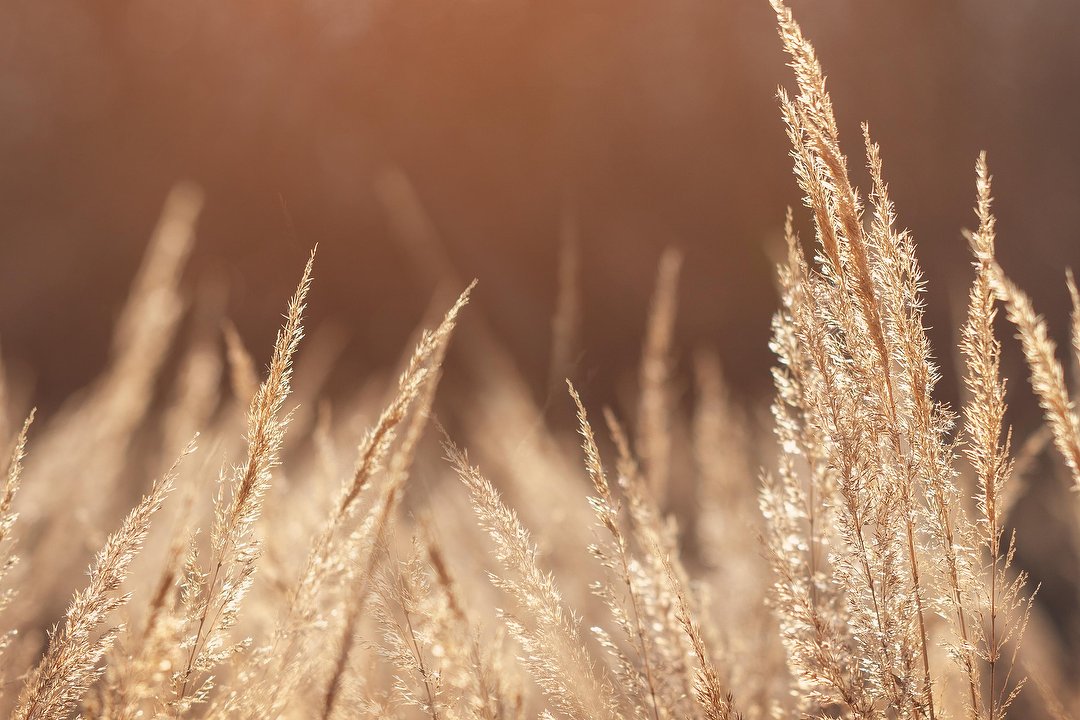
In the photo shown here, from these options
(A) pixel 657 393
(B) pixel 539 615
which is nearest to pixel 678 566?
(B) pixel 539 615

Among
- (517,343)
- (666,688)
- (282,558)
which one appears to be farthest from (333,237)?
(666,688)

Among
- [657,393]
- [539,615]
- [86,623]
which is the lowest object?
[539,615]

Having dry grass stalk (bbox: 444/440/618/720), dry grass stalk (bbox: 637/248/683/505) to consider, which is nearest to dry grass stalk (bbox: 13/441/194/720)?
dry grass stalk (bbox: 444/440/618/720)

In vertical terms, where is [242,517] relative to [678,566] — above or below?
above

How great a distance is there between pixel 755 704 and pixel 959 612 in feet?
1.27

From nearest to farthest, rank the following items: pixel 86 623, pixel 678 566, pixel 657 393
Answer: pixel 86 623, pixel 678 566, pixel 657 393

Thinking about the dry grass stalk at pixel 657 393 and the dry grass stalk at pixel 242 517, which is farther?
the dry grass stalk at pixel 657 393

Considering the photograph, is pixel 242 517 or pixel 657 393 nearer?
pixel 242 517

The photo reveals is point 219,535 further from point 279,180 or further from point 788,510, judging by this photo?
point 279,180

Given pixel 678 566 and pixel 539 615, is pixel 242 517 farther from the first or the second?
pixel 678 566

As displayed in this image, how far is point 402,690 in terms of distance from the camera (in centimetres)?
88

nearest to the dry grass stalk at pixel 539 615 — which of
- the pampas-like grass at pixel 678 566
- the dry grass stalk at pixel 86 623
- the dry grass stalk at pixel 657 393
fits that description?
the pampas-like grass at pixel 678 566

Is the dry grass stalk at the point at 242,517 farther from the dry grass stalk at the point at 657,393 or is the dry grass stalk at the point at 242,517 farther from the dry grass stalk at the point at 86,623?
the dry grass stalk at the point at 657,393

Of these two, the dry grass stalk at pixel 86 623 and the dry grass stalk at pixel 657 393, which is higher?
the dry grass stalk at pixel 657 393
